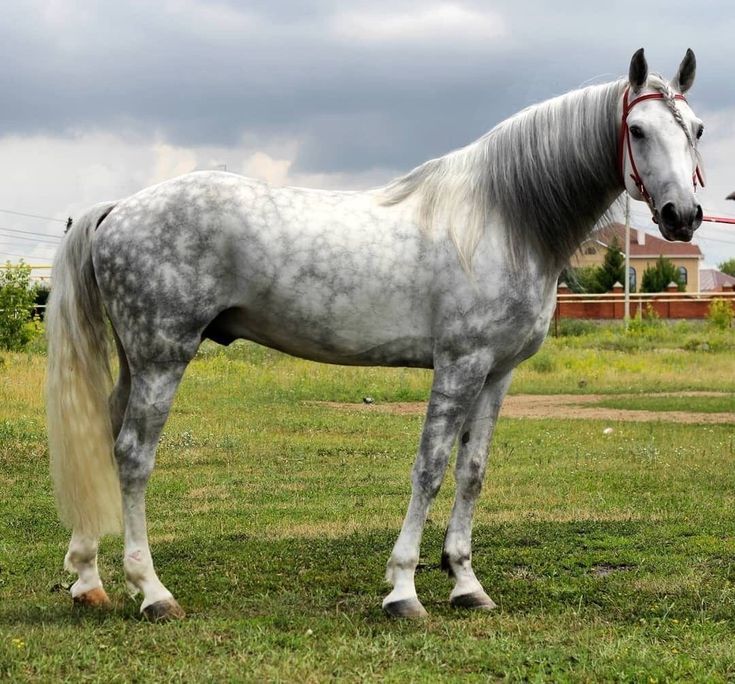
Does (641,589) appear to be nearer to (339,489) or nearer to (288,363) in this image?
(339,489)

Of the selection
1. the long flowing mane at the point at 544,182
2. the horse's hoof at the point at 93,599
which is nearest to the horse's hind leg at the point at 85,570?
the horse's hoof at the point at 93,599

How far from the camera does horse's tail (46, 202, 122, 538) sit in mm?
5352

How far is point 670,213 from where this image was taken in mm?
4906

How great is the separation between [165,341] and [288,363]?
59.7ft

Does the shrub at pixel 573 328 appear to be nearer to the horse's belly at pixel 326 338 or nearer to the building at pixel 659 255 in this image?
the building at pixel 659 255

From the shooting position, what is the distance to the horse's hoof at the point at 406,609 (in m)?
5.19

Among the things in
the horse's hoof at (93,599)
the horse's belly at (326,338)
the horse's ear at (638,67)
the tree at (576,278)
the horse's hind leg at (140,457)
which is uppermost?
the horse's ear at (638,67)

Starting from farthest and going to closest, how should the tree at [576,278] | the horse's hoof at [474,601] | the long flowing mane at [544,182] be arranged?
the tree at [576,278] < the horse's hoof at [474,601] < the long flowing mane at [544,182]

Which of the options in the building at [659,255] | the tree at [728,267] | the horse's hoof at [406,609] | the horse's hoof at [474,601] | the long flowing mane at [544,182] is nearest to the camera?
the horse's hoof at [406,609]

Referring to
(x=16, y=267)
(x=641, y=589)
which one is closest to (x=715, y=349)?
(x=16, y=267)

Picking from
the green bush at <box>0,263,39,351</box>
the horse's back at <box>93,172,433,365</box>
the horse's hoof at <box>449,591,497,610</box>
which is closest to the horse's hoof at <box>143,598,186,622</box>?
the horse's back at <box>93,172,433,365</box>

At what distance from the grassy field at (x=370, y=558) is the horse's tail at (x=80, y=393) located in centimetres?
Result: 54

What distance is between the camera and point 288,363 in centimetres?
2342

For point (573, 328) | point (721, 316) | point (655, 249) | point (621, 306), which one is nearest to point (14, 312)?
point (573, 328)
